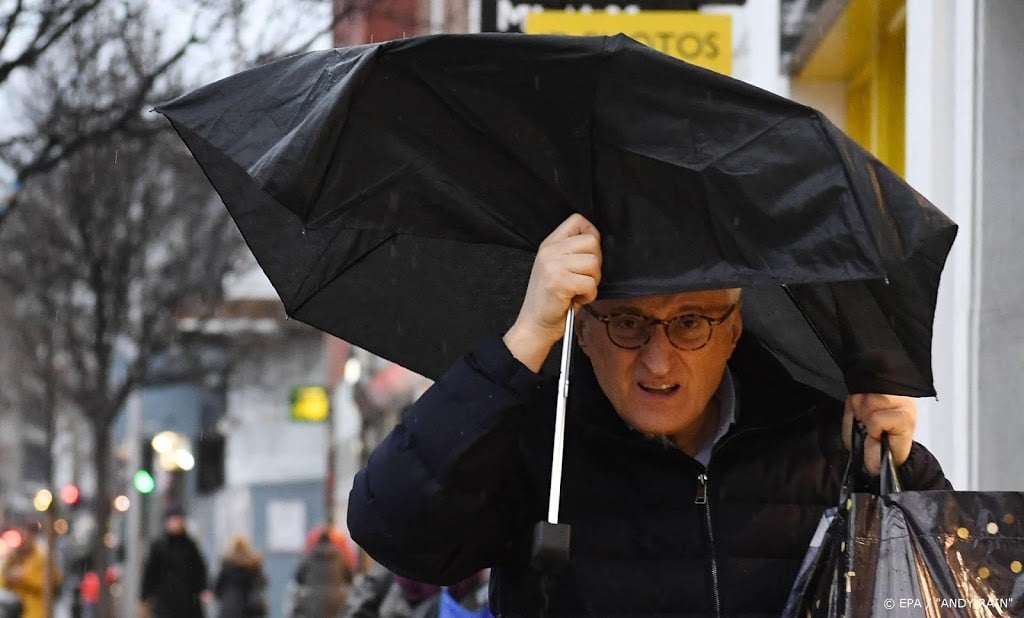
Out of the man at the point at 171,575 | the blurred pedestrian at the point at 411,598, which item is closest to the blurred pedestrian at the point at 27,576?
the man at the point at 171,575

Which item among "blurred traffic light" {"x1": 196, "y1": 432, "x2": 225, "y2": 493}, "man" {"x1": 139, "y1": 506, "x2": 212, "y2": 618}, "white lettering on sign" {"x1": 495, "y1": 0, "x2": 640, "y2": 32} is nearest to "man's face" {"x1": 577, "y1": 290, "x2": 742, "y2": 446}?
"white lettering on sign" {"x1": 495, "y1": 0, "x2": 640, "y2": 32}

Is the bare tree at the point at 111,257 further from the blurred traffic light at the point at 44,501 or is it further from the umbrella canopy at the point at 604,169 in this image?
the umbrella canopy at the point at 604,169

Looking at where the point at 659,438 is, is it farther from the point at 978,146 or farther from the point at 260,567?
the point at 260,567

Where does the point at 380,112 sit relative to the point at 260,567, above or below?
above

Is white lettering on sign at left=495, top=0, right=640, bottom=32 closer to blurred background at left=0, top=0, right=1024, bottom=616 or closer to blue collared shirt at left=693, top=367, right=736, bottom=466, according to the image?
blurred background at left=0, top=0, right=1024, bottom=616

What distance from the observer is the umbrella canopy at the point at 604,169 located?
9.56ft

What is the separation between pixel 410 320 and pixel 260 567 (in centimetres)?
1822

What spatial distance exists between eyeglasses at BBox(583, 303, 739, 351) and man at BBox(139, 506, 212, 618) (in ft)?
52.8

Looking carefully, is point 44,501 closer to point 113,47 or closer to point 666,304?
point 113,47

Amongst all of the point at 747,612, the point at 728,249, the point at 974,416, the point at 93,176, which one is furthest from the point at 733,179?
the point at 93,176

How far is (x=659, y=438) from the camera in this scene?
3.33 meters

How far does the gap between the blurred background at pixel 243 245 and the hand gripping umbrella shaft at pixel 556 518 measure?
2.39 ft

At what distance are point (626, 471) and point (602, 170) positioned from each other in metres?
0.60

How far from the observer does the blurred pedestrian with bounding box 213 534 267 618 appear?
69.3 feet
